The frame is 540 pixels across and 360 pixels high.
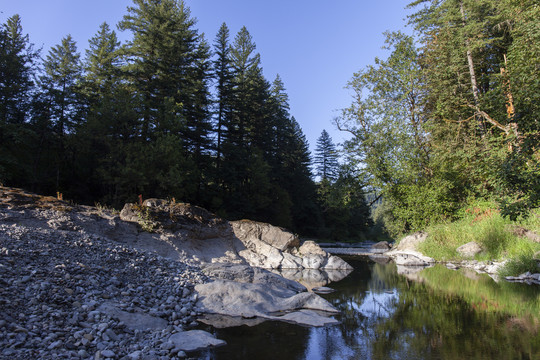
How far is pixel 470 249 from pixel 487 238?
100cm

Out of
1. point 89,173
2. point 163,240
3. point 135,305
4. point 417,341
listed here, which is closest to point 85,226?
point 163,240

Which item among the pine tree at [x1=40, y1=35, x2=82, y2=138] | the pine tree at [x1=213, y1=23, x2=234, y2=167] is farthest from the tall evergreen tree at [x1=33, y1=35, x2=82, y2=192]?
the pine tree at [x1=213, y1=23, x2=234, y2=167]

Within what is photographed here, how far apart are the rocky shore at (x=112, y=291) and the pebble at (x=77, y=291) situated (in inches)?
0.6

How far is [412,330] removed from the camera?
6066mm

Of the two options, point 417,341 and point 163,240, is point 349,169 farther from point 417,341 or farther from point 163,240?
point 417,341

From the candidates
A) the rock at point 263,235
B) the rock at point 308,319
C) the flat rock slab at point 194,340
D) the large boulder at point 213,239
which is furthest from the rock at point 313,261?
the flat rock slab at point 194,340

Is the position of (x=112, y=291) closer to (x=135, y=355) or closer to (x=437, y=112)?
(x=135, y=355)

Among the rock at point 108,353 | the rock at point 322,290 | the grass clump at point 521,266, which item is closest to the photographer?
the rock at point 108,353

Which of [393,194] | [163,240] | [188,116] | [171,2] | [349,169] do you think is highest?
[171,2]

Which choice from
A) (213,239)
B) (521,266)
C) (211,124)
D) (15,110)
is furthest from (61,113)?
(521,266)

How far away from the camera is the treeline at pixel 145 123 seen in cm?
2284

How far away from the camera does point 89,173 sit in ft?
82.7

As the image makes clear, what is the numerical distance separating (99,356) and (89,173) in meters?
24.2

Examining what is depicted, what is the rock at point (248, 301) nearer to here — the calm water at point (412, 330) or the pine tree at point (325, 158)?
the calm water at point (412, 330)
